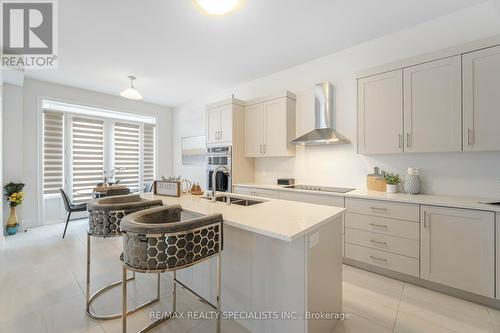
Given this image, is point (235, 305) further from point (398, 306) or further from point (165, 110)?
point (165, 110)

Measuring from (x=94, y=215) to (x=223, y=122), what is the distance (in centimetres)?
272

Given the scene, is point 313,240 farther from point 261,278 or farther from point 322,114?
point 322,114

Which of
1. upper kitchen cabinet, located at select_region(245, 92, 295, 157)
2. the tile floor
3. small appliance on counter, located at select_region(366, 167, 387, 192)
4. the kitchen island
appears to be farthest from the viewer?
upper kitchen cabinet, located at select_region(245, 92, 295, 157)

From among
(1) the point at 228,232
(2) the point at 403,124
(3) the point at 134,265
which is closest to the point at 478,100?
(2) the point at 403,124

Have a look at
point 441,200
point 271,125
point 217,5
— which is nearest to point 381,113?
point 441,200

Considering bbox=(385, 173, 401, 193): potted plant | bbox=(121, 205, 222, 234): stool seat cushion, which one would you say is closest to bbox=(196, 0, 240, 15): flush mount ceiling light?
bbox=(121, 205, 222, 234): stool seat cushion

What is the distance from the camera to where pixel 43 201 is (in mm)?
4230

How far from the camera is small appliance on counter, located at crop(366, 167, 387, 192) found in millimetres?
2686

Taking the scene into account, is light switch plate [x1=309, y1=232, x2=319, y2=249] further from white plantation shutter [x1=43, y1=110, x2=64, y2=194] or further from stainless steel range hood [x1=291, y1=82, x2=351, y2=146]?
white plantation shutter [x1=43, y1=110, x2=64, y2=194]

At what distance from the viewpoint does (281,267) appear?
4.64ft

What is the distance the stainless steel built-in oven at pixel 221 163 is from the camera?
3910 millimetres

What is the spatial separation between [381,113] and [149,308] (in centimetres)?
Result: 317

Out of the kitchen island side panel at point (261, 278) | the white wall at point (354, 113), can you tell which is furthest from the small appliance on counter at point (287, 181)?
the kitchen island side panel at point (261, 278)

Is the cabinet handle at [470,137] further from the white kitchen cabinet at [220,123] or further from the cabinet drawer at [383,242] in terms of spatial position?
the white kitchen cabinet at [220,123]
